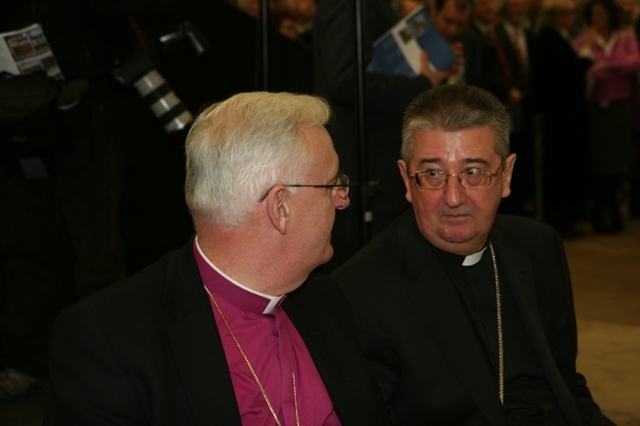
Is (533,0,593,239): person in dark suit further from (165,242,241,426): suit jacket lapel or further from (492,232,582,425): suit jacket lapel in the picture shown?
(165,242,241,426): suit jacket lapel

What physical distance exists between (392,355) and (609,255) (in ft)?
20.1

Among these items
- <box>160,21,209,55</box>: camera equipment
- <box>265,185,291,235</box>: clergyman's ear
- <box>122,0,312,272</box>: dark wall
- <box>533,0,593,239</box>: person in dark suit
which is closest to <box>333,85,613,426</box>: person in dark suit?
<box>265,185,291,235</box>: clergyman's ear

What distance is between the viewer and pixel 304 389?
245cm

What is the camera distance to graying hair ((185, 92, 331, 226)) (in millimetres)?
2270

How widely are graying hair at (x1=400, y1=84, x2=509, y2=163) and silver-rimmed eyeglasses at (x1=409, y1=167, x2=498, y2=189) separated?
0.25 feet

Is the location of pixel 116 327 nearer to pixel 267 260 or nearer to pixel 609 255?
pixel 267 260

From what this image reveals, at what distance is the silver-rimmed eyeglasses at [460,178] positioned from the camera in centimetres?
305

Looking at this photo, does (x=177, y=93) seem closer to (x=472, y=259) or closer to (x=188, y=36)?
(x=188, y=36)

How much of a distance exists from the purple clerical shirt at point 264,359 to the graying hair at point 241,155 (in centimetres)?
15

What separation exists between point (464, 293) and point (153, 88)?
62.7 inches

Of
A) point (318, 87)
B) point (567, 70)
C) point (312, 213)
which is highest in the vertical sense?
point (312, 213)

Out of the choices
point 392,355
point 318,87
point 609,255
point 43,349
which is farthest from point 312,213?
point 609,255

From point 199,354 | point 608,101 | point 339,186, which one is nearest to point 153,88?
point 339,186

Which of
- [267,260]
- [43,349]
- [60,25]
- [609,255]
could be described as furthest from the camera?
[609,255]
